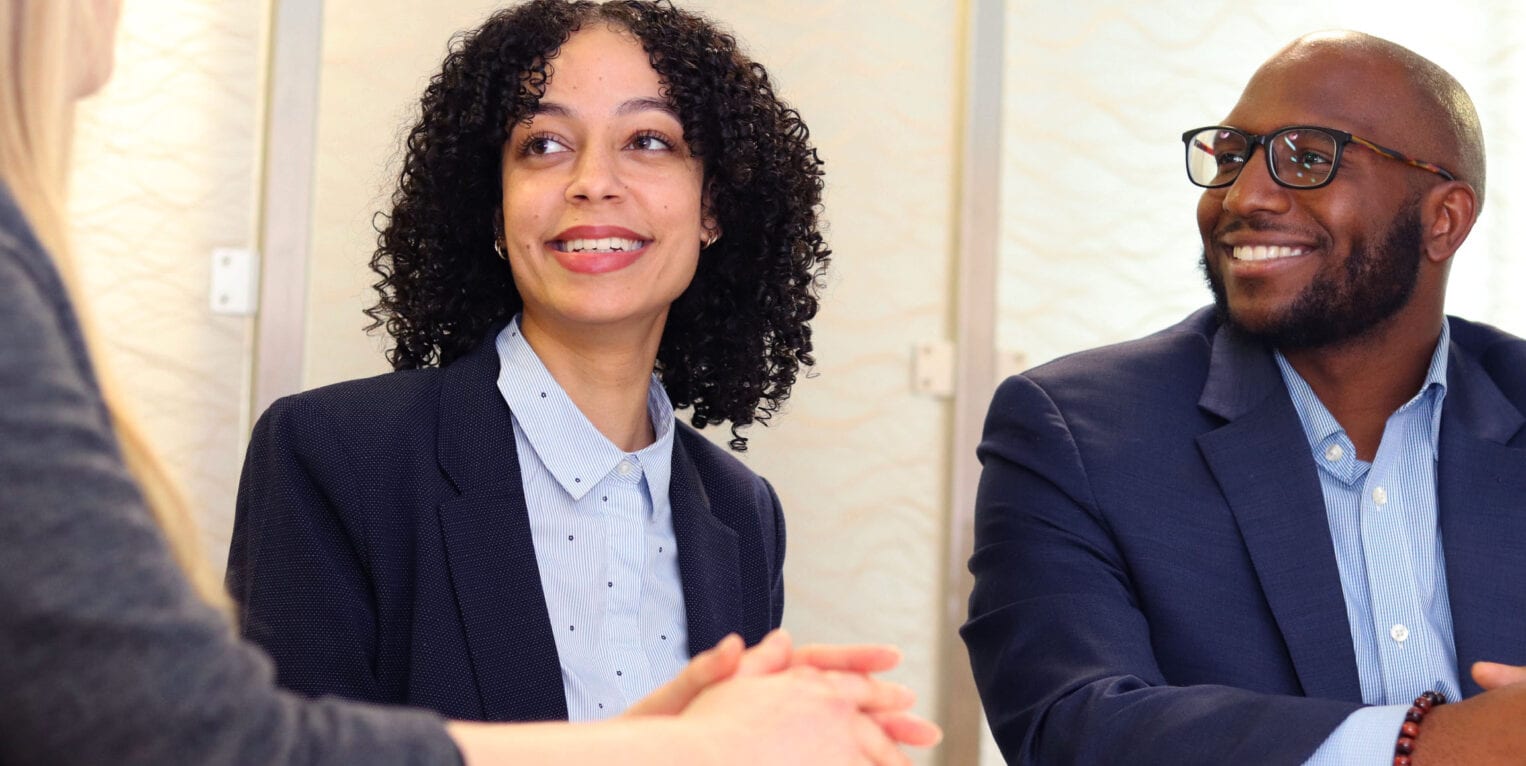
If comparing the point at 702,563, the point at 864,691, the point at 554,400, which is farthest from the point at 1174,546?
the point at 864,691

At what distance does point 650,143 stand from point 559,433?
0.43 metres

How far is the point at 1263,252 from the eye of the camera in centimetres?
217

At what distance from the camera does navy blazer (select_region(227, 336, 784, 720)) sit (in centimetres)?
167

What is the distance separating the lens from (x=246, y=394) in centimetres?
309

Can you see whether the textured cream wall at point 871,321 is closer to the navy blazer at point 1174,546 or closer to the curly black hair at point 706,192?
the curly black hair at point 706,192

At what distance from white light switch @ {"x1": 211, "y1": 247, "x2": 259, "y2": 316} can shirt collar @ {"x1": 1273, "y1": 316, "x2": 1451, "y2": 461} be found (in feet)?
6.77

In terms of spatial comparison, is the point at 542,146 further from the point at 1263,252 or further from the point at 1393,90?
the point at 1393,90

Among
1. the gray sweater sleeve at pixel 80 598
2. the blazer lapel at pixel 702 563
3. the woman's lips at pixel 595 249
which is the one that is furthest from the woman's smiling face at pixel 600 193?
the gray sweater sleeve at pixel 80 598

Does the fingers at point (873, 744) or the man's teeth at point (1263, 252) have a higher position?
the man's teeth at point (1263, 252)

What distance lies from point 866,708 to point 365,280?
7.37ft

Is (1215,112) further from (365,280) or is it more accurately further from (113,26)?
(113,26)

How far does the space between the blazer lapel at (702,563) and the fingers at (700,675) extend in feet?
2.44

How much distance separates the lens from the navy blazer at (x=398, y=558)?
1.67m

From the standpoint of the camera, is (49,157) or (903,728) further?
(903,728)
